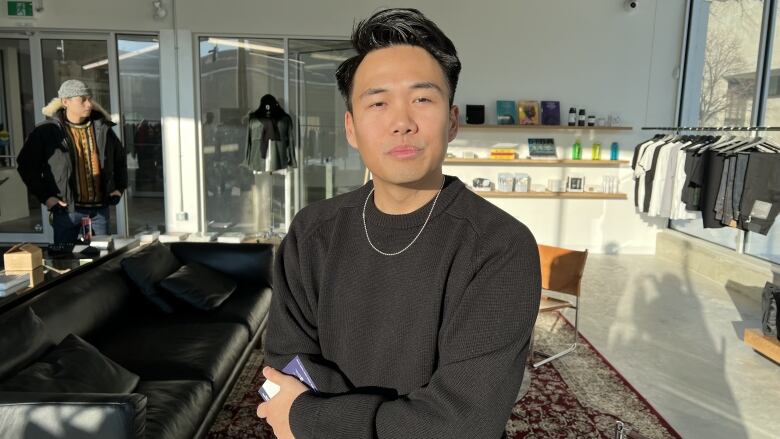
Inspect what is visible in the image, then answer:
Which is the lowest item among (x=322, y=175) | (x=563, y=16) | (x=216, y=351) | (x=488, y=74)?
(x=216, y=351)

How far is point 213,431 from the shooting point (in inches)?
102

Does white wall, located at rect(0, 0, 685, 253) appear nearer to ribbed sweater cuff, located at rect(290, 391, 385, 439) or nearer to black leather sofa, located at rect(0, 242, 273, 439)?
black leather sofa, located at rect(0, 242, 273, 439)

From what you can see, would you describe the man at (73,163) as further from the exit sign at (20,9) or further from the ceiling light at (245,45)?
the exit sign at (20,9)

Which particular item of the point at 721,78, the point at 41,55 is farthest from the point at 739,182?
the point at 41,55

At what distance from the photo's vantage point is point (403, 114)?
0.92 meters

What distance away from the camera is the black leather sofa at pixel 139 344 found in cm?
156

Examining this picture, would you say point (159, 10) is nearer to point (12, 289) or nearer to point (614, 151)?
point (12, 289)

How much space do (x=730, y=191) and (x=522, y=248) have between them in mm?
4846

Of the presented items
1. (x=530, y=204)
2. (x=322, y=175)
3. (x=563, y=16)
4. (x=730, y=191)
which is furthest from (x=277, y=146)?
(x=730, y=191)

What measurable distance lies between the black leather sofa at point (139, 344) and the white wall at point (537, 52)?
12.0ft

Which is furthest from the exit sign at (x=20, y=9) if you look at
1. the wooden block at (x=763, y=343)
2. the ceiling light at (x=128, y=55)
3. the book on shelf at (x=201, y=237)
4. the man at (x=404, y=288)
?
the wooden block at (x=763, y=343)

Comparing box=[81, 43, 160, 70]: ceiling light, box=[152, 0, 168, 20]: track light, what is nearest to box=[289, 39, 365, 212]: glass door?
box=[152, 0, 168, 20]: track light

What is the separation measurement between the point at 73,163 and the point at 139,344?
77.7 inches

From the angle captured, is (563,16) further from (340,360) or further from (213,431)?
(340,360)
